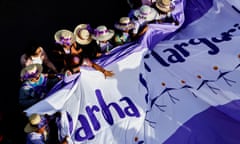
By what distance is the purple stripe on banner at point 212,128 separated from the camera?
11.7 feet

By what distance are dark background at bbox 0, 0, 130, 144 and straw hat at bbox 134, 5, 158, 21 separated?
1.08 m

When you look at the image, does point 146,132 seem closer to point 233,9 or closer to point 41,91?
point 41,91

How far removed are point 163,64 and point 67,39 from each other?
42.4 inches

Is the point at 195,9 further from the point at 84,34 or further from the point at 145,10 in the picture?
the point at 84,34

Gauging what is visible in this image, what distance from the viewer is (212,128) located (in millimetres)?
3621

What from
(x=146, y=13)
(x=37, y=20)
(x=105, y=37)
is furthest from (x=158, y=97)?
(x=37, y=20)

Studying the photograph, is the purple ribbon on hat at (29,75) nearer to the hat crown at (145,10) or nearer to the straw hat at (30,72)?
the straw hat at (30,72)

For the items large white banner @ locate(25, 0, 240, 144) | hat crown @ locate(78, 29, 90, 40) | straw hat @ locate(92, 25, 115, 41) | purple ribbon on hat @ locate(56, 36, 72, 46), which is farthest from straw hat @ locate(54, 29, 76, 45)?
large white banner @ locate(25, 0, 240, 144)

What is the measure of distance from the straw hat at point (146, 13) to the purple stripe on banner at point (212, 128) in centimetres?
134

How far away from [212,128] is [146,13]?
155cm

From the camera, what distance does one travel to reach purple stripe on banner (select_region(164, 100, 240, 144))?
3.56m

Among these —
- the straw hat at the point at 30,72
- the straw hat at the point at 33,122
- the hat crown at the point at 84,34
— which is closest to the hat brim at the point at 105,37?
the hat crown at the point at 84,34

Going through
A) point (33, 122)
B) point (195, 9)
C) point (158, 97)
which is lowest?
point (158, 97)

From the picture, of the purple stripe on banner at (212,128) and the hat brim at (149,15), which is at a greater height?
the hat brim at (149,15)
